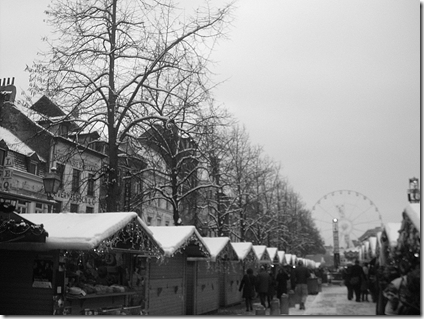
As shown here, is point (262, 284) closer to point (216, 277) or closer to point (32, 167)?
point (216, 277)

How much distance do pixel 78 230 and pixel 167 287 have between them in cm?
430

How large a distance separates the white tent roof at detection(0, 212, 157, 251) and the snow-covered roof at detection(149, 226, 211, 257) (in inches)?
61.6

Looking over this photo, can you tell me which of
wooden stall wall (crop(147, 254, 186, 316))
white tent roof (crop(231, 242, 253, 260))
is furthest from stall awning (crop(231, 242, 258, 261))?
wooden stall wall (crop(147, 254, 186, 316))

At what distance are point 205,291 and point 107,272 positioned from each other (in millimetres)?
5707

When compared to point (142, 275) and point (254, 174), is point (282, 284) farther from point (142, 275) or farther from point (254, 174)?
point (142, 275)

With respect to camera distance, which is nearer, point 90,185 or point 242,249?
point 90,185

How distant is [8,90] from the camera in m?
12.8

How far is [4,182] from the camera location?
1341 centimetres

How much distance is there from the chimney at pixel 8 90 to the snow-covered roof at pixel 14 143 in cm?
86

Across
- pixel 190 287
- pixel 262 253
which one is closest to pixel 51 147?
pixel 190 287

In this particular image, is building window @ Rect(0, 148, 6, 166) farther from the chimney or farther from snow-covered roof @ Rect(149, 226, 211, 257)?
snow-covered roof @ Rect(149, 226, 211, 257)

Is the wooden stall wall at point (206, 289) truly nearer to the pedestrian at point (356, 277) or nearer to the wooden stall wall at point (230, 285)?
the wooden stall wall at point (230, 285)

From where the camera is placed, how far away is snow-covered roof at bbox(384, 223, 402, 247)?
969 centimetres

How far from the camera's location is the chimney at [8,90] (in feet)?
41.3
